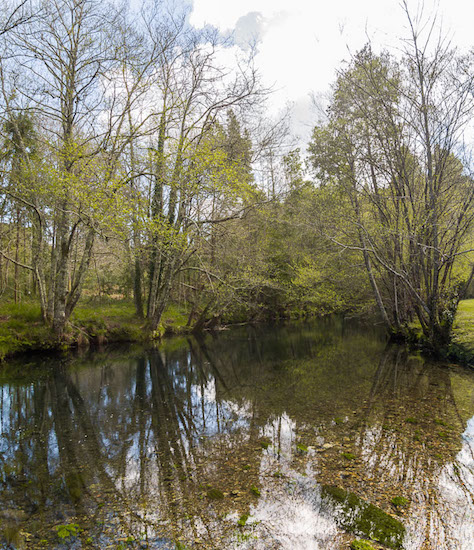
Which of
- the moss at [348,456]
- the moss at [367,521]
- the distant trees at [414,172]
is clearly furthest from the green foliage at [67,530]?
the distant trees at [414,172]

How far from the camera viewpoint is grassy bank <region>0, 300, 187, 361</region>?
1483 centimetres

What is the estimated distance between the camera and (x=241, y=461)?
17.9ft

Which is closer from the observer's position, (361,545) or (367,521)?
(361,545)

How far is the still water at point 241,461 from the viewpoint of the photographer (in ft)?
12.5

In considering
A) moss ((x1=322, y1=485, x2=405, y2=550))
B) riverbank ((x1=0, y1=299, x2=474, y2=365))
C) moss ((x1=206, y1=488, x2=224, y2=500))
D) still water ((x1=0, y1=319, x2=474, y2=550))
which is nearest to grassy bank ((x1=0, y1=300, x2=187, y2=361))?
riverbank ((x1=0, y1=299, x2=474, y2=365))

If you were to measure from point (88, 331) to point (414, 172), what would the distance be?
16055 millimetres

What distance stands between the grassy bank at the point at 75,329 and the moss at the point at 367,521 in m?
14.1

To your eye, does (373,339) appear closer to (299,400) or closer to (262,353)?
(262,353)

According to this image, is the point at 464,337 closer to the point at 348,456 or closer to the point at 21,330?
the point at 348,456

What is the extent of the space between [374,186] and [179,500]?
46.1ft

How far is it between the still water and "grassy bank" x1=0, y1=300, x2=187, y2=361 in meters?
4.01

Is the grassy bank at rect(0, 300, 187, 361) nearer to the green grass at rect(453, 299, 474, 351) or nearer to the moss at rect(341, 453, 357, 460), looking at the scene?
the moss at rect(341, 453, 357, 460)

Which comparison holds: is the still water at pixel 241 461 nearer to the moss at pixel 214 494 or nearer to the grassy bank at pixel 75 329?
the moss at pixel 214 494

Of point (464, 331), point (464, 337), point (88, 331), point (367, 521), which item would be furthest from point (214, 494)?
point (88, 331)
